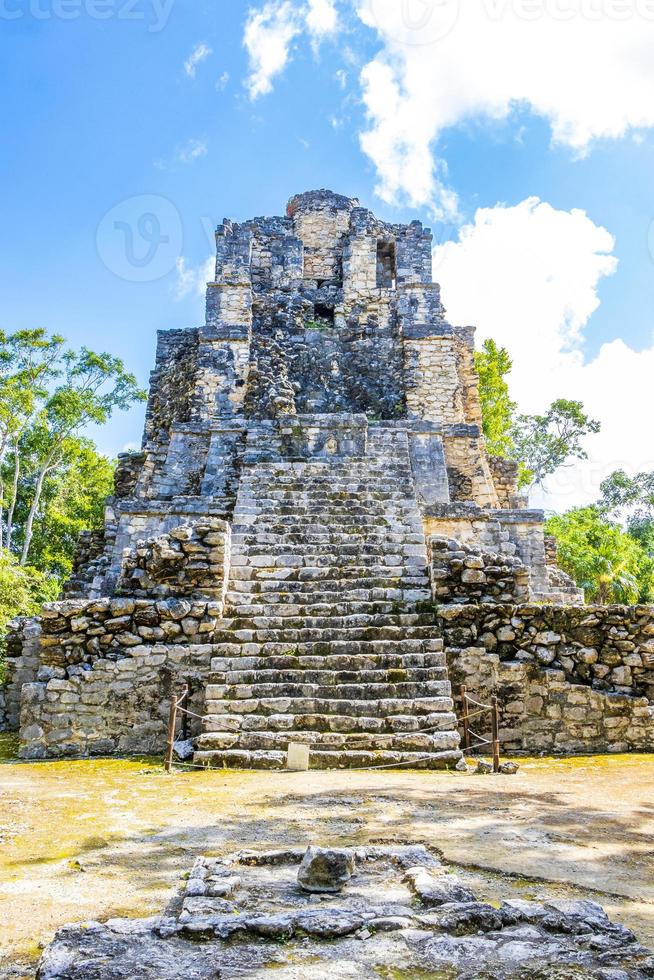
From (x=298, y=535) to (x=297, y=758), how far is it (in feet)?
12.6

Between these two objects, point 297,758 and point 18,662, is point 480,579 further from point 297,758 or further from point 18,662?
point 18,662

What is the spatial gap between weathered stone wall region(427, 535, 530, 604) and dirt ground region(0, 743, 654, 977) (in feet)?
6.05

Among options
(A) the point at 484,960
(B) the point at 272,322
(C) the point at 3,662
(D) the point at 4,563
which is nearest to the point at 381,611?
(C) the point at 3,662

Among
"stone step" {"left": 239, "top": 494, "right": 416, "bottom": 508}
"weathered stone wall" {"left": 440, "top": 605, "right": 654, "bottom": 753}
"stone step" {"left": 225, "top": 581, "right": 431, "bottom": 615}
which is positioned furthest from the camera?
"stone step" {"left": 239, "top": 494, "right": 416, "bottom": 508}

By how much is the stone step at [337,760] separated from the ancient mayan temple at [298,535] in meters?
0.02

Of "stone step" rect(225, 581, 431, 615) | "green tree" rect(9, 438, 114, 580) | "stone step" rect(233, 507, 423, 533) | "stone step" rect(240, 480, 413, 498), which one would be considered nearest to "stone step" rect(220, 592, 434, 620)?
"stone step" rect(225, 581, 431, 615)

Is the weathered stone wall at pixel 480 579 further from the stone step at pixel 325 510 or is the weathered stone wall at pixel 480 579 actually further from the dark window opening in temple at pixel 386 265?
the dark window opening in temple at pixel 386 265

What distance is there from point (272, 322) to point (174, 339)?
7.78ft

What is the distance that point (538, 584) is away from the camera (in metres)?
10.0

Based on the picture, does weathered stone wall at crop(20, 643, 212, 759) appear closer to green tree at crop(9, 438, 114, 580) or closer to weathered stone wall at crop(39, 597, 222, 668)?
weathered stone wall at crop(39, 597, 222, 668)

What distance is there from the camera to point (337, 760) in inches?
224

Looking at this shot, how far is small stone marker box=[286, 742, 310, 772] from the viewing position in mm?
5559

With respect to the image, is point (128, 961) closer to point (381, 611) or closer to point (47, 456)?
point (381, 611)

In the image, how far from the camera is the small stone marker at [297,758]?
5.56m
